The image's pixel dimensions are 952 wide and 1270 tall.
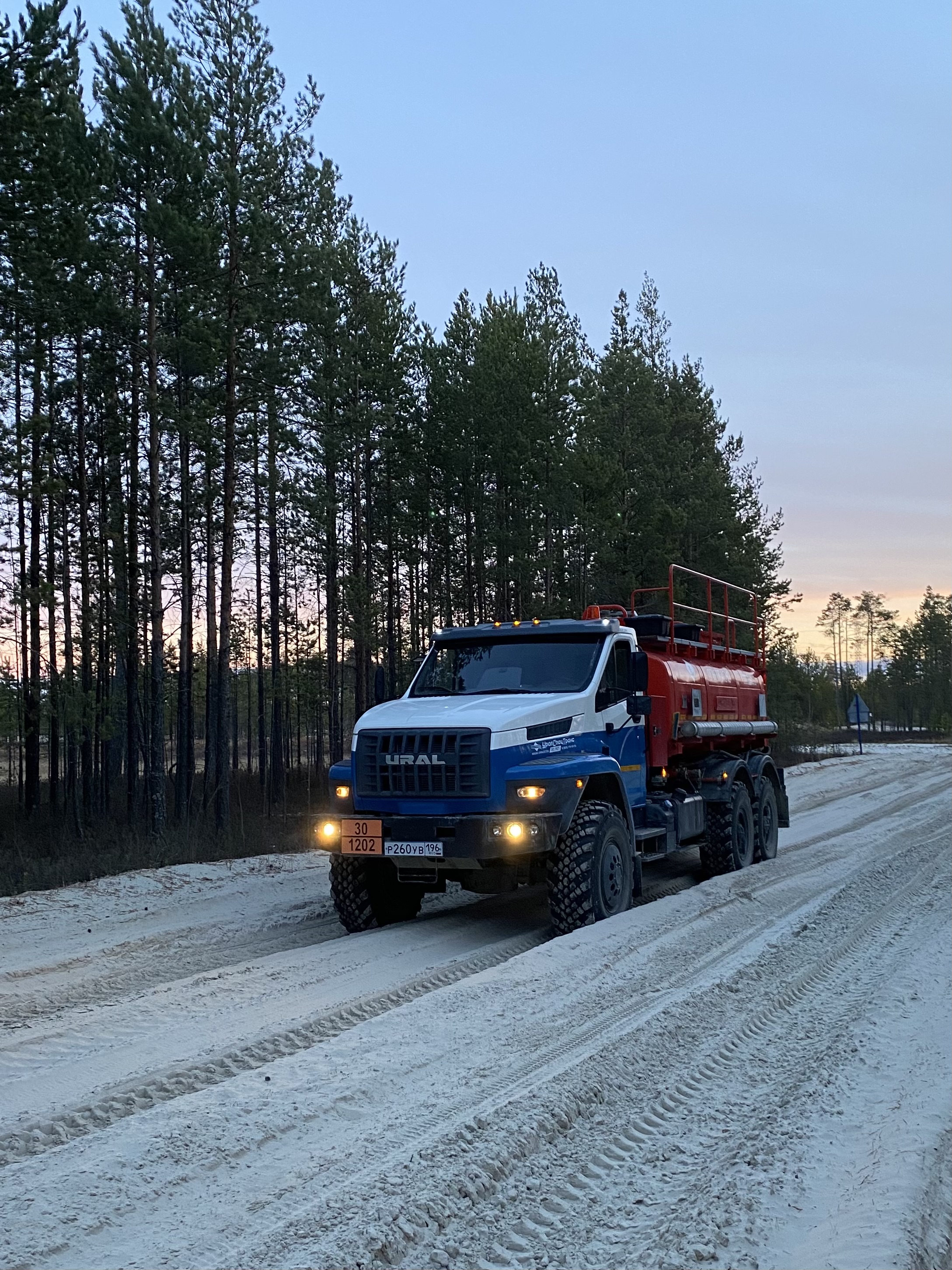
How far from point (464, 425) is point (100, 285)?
1307cm

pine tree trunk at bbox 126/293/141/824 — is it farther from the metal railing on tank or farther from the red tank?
the red tank

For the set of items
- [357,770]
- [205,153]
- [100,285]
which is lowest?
[357,770]

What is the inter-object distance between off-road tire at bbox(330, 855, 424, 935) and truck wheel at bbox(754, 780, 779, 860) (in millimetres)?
5913

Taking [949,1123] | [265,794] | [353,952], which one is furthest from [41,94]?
[265,794]

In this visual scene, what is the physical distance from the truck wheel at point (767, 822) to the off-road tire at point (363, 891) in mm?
5913

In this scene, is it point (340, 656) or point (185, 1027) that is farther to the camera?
point (340, 656)

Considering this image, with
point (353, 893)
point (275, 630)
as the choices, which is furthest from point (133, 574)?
point (353, 893)

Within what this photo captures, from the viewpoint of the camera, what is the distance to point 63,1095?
5.25 meters

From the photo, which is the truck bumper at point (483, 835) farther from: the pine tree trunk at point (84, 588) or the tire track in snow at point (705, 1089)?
the pine tree trunk at point (84, 588)

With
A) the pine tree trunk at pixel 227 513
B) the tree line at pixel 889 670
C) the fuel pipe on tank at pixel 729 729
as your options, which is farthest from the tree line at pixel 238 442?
the tree line at pixel 889 670

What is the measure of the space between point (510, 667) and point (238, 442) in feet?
40.5

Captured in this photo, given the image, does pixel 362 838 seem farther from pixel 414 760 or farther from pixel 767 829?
pixel 767 829

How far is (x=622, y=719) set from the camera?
10.7 metres

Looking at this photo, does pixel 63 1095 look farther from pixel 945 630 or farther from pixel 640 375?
pixel 945 630
